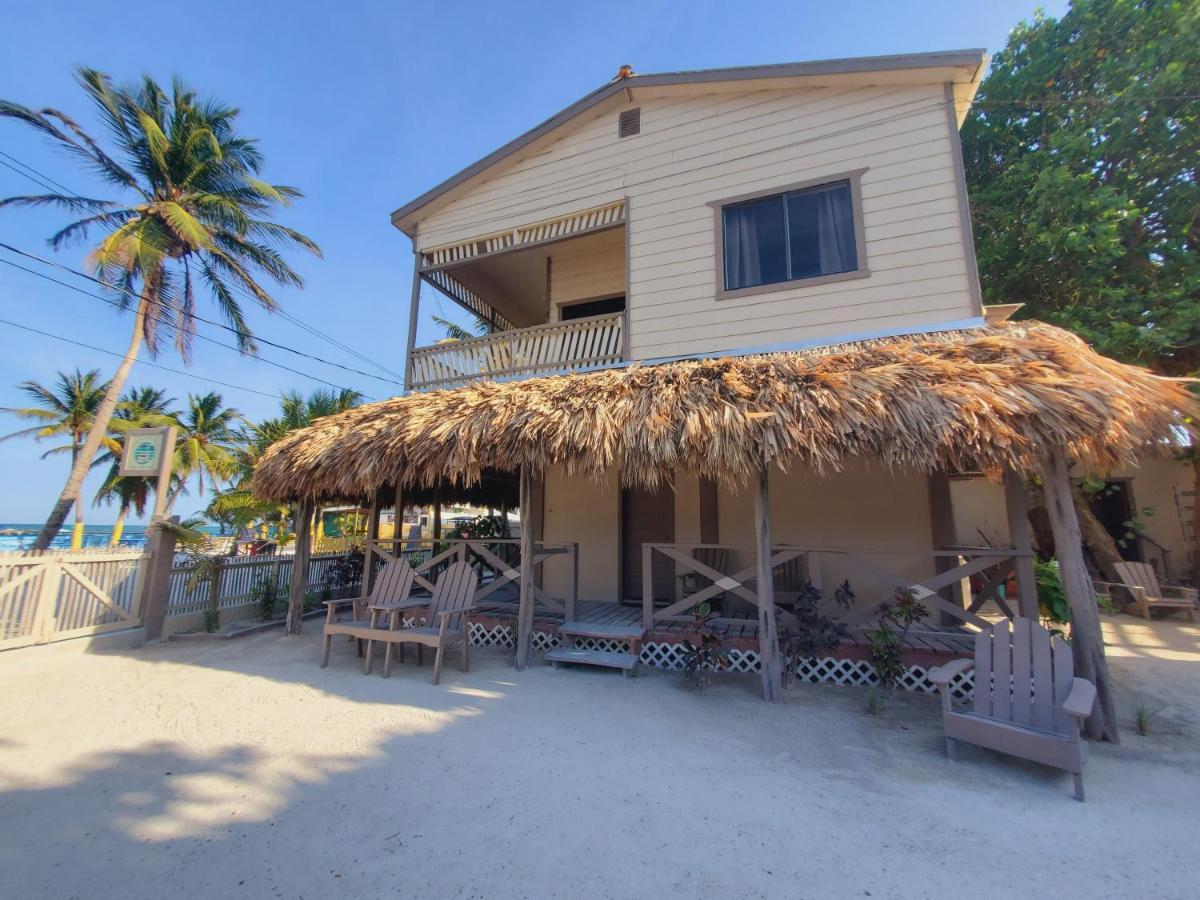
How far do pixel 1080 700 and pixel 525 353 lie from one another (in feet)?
23.7

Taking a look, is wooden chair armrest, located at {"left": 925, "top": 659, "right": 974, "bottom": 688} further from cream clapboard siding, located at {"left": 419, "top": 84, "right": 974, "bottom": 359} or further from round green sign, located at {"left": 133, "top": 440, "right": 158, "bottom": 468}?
round green sign, located at {"left": 133, "top": 440, "right": 158, "bottom": 468}

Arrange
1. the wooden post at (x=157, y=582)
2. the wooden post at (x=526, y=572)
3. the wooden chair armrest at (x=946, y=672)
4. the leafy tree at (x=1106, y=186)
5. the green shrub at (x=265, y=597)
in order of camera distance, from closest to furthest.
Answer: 1. the wooden chair armrest at (x=946, y=672)
2. the wooden post at (x=526, y=572)
3. the wooden post at (x=157, y=582)
4. the green shrub at (x=265, y=597)
5. the leafy tree at (x=1106, y=186)

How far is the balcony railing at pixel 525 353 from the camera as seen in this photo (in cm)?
771

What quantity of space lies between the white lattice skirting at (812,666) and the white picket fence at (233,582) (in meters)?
5.56

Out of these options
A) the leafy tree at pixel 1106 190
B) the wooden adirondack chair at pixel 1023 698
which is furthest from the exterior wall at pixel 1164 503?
the wooden adirondack chair at pixel 1023 698

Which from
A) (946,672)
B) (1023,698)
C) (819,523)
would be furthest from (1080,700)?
(819,523)

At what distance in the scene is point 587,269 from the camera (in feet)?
31.8

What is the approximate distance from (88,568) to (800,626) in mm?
9042

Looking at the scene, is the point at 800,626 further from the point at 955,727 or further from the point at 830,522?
the point at 830,522

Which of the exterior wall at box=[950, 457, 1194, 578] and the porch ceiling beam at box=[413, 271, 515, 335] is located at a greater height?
the porch ceiling beam at box=[413, 271, 515, 335]

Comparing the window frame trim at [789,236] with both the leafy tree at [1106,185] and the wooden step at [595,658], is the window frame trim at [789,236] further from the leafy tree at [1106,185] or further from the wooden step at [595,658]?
the leafy tree at [1106,185]

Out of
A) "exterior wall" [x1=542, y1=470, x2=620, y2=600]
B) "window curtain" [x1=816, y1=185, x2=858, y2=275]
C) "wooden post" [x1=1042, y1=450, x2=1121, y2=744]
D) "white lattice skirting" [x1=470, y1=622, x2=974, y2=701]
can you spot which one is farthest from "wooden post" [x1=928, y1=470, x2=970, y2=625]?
"exterior wall" [x1=542, y1=470, x2=620, y2=600]

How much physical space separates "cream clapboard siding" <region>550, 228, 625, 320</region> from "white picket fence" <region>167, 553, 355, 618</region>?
678cm

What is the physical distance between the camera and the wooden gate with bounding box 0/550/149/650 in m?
5.99
